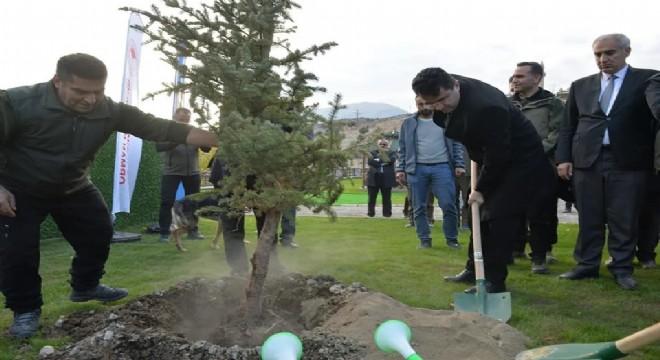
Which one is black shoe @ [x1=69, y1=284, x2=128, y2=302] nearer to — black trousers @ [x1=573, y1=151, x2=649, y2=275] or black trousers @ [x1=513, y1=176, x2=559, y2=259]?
black trousers @ [x1=513, y1=176, x2=559, y2=259]

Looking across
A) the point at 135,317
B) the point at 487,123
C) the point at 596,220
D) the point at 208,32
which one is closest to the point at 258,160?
the point at 208,32

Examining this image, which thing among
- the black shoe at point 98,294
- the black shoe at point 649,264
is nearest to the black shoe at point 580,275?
the black shoe at point 649,264

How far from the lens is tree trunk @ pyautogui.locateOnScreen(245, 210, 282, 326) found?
12.1 feet

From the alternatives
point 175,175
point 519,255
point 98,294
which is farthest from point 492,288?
point 175,175

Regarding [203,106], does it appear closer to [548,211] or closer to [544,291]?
[544,291]

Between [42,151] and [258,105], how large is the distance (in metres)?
1.52

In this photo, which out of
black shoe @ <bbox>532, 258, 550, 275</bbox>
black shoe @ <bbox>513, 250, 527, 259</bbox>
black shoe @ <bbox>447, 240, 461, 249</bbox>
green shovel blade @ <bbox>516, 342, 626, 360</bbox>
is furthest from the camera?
black shoe @ <bbox>447, 240, 461, 249</bbox>

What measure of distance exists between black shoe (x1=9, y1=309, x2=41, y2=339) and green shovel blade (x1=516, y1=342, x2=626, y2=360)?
10.1 ft

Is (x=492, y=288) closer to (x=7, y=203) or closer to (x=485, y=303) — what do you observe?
(x=485, y=303)

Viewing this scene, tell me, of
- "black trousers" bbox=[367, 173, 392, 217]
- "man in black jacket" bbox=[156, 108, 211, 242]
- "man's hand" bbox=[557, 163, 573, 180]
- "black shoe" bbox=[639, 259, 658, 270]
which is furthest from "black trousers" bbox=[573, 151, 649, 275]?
"black trousers" bbox=[367, 173, 392, 217]

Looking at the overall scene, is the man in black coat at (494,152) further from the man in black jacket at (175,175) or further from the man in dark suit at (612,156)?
the man in black jacket at (175,175)

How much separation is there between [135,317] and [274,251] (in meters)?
2.13

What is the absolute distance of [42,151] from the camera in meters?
3.74

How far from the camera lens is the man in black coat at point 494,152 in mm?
4363
